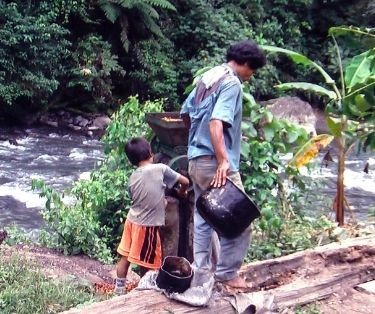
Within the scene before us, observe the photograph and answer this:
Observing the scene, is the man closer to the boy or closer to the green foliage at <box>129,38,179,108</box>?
the boy

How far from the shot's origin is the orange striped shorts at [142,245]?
199 inches

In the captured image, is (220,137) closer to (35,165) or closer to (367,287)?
(367,287)

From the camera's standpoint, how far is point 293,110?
17.5m

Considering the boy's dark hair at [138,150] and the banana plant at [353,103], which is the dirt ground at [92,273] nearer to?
the boy's dark hair at [138,150]

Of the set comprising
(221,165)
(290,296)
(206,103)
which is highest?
(206,103)

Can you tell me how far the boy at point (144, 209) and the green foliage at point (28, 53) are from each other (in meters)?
10.6

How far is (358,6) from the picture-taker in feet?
70.5

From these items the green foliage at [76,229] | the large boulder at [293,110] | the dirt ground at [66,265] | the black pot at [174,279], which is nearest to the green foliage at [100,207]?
the green foliage at [76,229]

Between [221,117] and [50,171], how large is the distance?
28.2ft

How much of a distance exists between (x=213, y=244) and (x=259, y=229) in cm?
138

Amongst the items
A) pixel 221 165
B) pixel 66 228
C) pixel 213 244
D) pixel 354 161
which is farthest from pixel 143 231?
pixel 354 161

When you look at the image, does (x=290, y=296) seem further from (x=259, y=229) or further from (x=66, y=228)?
(x=66, y=228)

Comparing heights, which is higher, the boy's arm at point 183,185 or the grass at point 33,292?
the boy's arm at point 183,185

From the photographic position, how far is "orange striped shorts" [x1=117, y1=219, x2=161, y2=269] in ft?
16.6
